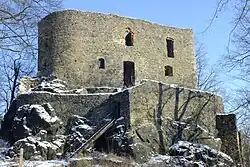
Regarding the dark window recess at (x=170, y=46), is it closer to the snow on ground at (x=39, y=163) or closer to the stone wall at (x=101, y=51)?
the stone wall at (x=101, y=51)

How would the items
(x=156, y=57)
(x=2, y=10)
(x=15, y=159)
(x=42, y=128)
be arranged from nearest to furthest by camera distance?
(x=2, y=10), (x=15, y=159), (x=42, y=128), (x=156, y=57)

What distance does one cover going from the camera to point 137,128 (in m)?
22.2

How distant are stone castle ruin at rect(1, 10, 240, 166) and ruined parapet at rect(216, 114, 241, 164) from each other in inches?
2.0

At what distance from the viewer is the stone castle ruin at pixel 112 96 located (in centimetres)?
2250

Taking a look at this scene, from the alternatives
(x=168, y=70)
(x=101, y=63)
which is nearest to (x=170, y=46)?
(x=168, y=70)

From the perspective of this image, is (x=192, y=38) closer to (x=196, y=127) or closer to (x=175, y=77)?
(x=175, y=77)

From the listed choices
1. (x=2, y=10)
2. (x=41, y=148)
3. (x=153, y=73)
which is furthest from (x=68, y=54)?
(x=2, y=10)

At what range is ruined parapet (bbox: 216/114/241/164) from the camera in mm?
23672

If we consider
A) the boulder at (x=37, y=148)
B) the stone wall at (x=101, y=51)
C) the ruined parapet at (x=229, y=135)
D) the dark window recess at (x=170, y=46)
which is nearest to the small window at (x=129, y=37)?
the stone wall at (x=101, y=51)

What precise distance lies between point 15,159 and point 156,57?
1231cm

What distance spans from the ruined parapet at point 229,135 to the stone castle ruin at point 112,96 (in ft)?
0.17

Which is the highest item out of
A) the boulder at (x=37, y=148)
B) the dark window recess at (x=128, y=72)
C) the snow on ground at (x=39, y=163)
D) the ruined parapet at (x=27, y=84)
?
the dark window recess at (x=128, y=72)

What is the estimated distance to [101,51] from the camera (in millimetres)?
28141

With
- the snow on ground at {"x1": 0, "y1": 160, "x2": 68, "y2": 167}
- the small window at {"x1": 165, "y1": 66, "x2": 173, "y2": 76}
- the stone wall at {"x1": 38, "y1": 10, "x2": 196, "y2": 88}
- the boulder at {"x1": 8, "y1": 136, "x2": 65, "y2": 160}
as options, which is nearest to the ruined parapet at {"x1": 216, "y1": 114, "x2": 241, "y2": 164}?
the stone wall at {"x1": 38, "y1": 10, "x2": 196, "y2": 88}
